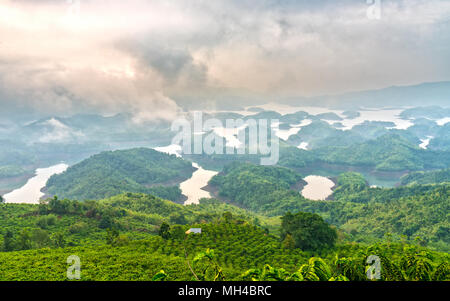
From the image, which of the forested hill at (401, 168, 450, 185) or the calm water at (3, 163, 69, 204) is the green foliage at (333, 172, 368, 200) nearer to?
the forested hill at (401, 168, 450, 185)

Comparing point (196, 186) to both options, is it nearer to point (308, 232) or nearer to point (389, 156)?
point (308, 232)

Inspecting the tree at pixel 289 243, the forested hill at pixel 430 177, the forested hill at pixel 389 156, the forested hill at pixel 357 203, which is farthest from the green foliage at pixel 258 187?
the tree at pixel 289 243

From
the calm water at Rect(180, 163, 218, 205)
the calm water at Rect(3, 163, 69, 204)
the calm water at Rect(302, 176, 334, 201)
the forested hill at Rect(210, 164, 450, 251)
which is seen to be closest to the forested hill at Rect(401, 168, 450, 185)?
the forested hill at Rect(210, 164, 450, 251)

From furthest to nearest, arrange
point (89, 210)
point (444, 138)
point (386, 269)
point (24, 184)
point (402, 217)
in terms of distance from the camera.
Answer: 1. point (444, 138)
2. point (24, 184)
3. point (402, 217)
4. point (89, 210)
5. point (386, 269)
